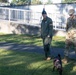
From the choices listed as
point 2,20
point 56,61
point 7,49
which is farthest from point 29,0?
point 56,61

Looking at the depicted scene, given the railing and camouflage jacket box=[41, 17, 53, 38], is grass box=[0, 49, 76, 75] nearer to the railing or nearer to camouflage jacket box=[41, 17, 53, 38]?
camouflage jacket box=[41, 17, 53, 38]

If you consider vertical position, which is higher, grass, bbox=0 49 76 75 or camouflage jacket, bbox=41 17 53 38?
camouflage jacket, bbox=41 17 53 38

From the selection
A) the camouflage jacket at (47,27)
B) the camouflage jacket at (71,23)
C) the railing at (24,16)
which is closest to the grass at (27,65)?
the camouflage jacket at (47,27)

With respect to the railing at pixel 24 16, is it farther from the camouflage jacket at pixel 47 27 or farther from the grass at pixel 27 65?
the camouflage jacket at pixel 47 27

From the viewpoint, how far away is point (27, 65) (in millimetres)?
11438

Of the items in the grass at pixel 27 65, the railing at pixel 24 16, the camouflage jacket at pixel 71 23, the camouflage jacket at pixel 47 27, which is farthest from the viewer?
the railing at pixel 24 16

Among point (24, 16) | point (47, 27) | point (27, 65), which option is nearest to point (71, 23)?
point (47, 27)

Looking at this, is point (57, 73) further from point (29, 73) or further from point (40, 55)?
point (40, 55)

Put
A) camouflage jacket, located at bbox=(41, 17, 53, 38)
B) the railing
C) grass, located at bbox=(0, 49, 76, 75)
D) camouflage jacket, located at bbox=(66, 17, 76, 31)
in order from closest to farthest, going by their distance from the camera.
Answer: grass, located at bbox=(0, 49, 76, 75) → camouflage jacket, located at bbox=(66, 17, 76, 31) → camouflage jacket, located at bbox=(41, 17, 53, 38) → the railing

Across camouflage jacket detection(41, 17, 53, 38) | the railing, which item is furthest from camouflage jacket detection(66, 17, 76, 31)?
the railing

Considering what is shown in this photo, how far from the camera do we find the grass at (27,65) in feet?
34.7

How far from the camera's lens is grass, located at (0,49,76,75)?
10.6 meters

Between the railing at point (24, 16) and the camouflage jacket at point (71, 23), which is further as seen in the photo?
the railing at point (24, 16)

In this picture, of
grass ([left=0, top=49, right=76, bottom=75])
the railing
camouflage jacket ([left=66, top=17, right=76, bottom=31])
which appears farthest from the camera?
the railing
